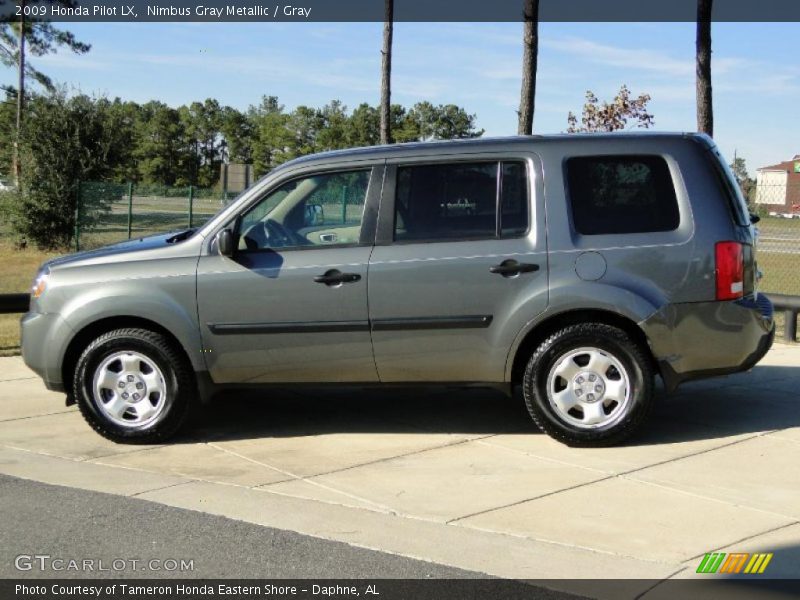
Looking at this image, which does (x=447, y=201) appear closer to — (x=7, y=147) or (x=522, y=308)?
(x=522, y=308)

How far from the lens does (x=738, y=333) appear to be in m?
6.73

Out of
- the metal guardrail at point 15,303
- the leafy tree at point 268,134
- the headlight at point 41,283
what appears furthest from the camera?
the leafy tree at point 268,134

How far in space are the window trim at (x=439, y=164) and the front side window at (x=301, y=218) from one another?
0.16 m

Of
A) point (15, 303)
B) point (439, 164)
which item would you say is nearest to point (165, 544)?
point (439, 164)

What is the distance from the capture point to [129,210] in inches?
1123

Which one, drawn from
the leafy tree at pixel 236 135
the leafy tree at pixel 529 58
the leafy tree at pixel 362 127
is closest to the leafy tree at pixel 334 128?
the leafy tree at pixel 362 127

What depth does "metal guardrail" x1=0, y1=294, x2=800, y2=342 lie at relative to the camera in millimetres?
10691

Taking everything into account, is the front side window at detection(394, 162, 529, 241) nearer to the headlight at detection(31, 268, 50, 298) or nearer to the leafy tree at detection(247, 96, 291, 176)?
the headlight at detection(31, 268, 50, 298)

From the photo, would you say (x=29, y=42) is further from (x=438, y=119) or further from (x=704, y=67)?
(x=438, y=119)

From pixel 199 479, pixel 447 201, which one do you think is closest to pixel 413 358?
pixel 447 201

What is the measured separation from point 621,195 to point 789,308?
509cm

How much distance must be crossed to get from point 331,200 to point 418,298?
100cm

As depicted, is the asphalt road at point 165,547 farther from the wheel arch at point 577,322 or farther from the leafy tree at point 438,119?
the leafy tree at point 438,119

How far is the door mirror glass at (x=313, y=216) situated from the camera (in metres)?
7.06
